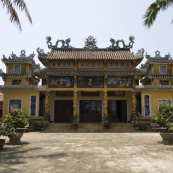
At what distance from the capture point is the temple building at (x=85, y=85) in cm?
1975

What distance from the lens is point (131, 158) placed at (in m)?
6.98

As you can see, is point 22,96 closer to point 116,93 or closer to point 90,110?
point 90,110

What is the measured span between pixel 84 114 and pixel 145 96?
19.1 feet

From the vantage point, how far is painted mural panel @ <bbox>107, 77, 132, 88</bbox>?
1977cm

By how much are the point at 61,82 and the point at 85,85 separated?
82.3 inches

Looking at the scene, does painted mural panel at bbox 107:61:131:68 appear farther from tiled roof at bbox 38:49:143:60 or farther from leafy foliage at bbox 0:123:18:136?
leafy foliage at bbox 0:123:18:136

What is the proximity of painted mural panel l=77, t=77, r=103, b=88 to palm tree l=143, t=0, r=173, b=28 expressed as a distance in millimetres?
10134

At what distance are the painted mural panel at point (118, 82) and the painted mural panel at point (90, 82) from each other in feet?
2.55

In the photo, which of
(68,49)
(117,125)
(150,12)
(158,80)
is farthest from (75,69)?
(150,12)

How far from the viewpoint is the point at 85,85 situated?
19.8 m

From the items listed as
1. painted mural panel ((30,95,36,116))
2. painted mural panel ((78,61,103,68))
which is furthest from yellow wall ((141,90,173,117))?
painted mural panel ((30,95,36,116))

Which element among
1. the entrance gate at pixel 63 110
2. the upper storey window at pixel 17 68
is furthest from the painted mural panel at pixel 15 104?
the upper storey window at pixel 17 68

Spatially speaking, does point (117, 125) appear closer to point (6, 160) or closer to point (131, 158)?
point (131, 158)

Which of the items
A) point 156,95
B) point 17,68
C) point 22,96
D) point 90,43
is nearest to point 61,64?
point 90,43
